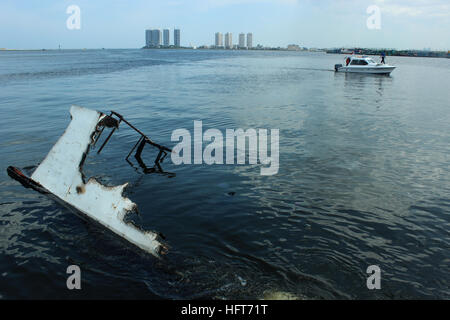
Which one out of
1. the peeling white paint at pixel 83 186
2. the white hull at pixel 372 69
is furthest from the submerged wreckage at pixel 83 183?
the white hull at pixel 372 69

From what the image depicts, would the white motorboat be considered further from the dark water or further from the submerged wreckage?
the submerged wreckage

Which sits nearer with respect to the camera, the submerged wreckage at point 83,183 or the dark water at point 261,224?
the dark water at point 261,224

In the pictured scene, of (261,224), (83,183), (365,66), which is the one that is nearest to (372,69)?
(365,66)

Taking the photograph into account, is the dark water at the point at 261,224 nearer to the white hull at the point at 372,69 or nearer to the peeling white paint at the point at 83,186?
the peeling white paint at the point at 83,186

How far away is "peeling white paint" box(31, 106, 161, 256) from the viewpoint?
8258 millimetres

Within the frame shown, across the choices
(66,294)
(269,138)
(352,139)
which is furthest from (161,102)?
(66,294)

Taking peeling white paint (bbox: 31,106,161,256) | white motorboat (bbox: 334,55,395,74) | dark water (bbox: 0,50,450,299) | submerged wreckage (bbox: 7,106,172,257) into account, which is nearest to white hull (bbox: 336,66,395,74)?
white motorboat (bbox: 334,55,395,74)

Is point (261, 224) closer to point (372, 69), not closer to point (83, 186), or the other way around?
point (83, 186)

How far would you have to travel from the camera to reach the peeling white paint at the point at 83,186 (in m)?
8.26

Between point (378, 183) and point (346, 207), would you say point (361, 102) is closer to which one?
point (378, 183)

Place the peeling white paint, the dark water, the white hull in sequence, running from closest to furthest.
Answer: the dark water → the peeling white paint → the white hull

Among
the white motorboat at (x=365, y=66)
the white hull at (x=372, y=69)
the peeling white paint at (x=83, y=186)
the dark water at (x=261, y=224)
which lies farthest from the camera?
the white motorboat at (x=365, y=66)

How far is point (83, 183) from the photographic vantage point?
9070mm
